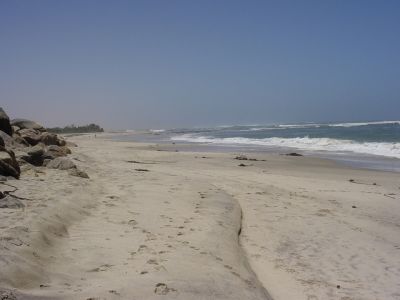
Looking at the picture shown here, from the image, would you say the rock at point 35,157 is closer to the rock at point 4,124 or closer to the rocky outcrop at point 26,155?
the rocky outcrop at point 26,155

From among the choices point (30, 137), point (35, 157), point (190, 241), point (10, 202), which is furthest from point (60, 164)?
point (30, 137)

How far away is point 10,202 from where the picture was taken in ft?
20.5

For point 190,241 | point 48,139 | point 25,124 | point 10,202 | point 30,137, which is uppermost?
point 25,124

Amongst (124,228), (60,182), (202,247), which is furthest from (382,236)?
(60,182)

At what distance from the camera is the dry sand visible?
13.8 feet

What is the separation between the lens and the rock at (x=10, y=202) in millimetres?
6110

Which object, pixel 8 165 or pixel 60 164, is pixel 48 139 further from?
pixel 8 165

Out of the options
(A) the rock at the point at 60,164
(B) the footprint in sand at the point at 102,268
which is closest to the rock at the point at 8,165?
(A) the rock at the point at 60,164

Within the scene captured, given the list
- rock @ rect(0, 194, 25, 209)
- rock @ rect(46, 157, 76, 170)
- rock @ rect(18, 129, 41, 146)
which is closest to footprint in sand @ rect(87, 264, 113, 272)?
rock @ rect(0, 194, 25, 209)

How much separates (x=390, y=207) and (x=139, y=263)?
6.49 metres

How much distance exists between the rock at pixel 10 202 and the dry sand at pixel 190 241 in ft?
0.49

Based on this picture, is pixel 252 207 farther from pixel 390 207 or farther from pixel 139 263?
pixel 139 263

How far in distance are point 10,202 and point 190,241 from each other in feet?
8.22

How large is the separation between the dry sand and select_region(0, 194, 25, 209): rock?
5.9 inches
